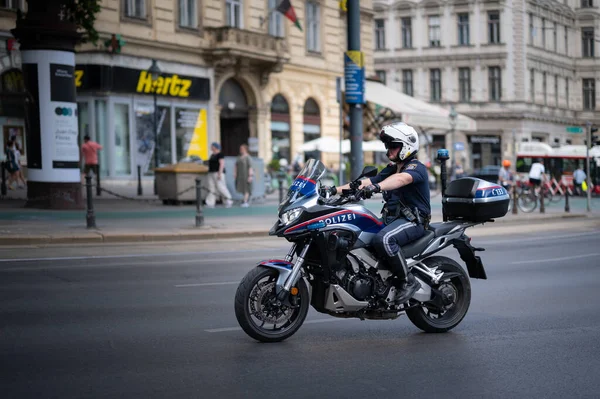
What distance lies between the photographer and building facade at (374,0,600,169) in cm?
6675

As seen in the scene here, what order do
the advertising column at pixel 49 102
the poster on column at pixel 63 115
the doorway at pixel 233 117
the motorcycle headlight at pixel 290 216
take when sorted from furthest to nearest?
the doorway at pixel 233 117 < the poster on column at pixel 63 115 < the advertising column at pixel 49 102 < the motorcycle headlight at pixel 290 216

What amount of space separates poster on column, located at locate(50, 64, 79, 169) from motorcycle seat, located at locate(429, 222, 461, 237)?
590 inches

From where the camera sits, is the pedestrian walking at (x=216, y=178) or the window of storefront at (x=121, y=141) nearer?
the pedestrian walking at (x=216, y=178)

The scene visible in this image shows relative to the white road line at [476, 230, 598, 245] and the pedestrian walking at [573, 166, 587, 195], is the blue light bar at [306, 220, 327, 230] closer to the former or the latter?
the white road line at [476, 230, 598, 245]

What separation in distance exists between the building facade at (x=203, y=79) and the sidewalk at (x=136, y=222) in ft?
20.2

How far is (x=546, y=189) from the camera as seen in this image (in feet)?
120

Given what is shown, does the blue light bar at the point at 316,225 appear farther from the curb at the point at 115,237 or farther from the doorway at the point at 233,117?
the doorway at the point at 233,117

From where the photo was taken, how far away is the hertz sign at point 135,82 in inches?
1208

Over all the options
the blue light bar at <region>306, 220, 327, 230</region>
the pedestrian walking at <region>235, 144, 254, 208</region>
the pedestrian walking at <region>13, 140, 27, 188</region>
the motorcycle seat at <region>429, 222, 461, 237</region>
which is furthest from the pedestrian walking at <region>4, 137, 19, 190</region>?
the blue light bar at <region>306, 220, 327, 230</region>

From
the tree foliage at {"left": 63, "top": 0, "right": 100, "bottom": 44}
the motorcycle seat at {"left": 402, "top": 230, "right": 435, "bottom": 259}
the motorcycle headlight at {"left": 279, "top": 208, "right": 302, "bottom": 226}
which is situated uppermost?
the tree foliage at {"left": 63, "top": 0, "right": 100, "bottom": 44}

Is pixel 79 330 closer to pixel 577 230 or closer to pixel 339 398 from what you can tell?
pixel 339 398

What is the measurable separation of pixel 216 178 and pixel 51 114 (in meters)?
5.41

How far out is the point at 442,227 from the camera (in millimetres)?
7457

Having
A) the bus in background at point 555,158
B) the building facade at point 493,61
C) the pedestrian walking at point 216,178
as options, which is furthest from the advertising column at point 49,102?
the building facade at point 493,61
